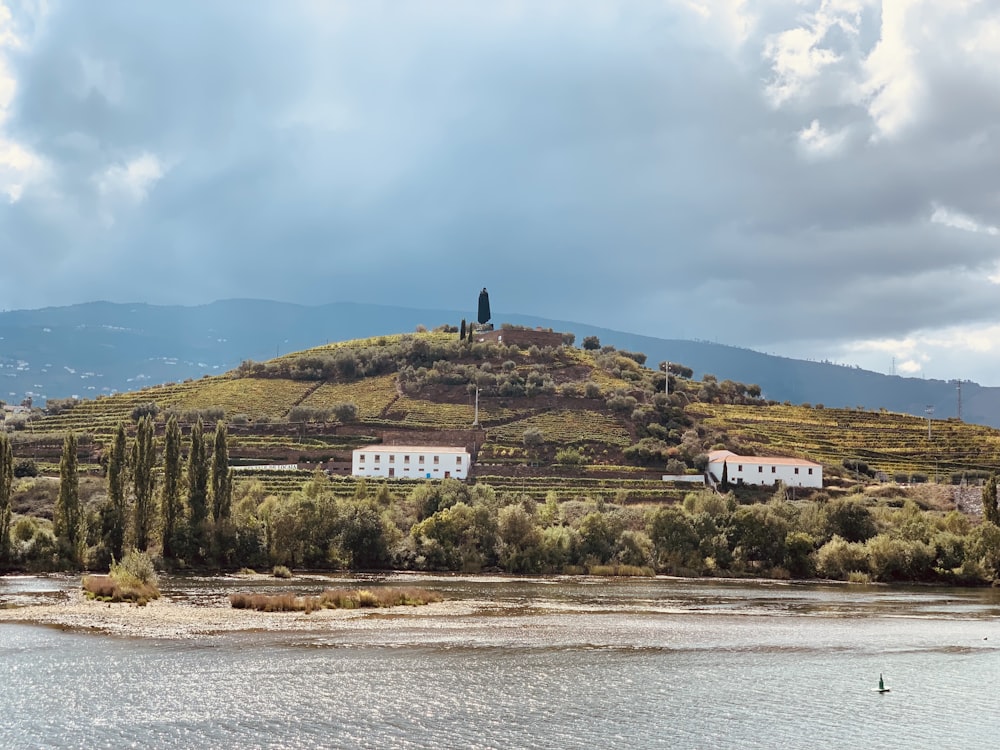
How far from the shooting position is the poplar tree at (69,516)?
65812mm

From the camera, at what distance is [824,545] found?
8006 centimetres

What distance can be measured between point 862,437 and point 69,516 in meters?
106

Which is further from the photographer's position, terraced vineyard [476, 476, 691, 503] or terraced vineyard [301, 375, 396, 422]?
terraced vineyard [301, 375, 396, 422]

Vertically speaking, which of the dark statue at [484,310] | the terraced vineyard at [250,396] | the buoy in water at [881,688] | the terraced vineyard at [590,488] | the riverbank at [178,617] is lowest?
the buoy in water at [881,688]

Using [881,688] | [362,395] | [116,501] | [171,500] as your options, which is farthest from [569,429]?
[881,688]

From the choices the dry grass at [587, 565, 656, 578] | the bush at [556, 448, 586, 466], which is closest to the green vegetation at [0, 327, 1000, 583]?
the dry grass at [587, 565, 656, 578]

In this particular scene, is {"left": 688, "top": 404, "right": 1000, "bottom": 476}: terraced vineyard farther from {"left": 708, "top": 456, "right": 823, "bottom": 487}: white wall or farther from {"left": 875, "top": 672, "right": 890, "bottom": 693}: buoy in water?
{"left": 875, "top": 672, "right": 890, "bottom": 693}: buoy in water

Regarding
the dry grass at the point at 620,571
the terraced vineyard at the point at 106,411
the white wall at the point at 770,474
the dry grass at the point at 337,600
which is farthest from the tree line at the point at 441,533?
the terraced vineyard at the point at 106,411

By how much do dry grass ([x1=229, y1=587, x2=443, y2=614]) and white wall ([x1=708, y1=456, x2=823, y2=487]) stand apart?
60.8 meters

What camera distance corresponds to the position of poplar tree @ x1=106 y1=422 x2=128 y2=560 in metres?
68.1

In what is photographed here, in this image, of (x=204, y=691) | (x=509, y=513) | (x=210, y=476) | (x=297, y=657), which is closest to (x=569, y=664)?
(x=297, y=657)

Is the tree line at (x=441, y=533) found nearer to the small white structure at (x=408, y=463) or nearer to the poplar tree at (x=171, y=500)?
the poplar tree at (x=171, y=500)

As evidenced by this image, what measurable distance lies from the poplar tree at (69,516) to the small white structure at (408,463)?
139ft

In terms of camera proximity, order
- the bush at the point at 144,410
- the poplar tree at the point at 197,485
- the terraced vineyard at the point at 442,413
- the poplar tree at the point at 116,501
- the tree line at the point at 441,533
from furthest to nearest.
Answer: the terraced vineyard at the point at 442,413
the bush at the point at 144,410
the poplar tree at the point at 197,485
the tree line at the point at 441,533
the poplar tree at the point at 116,501
